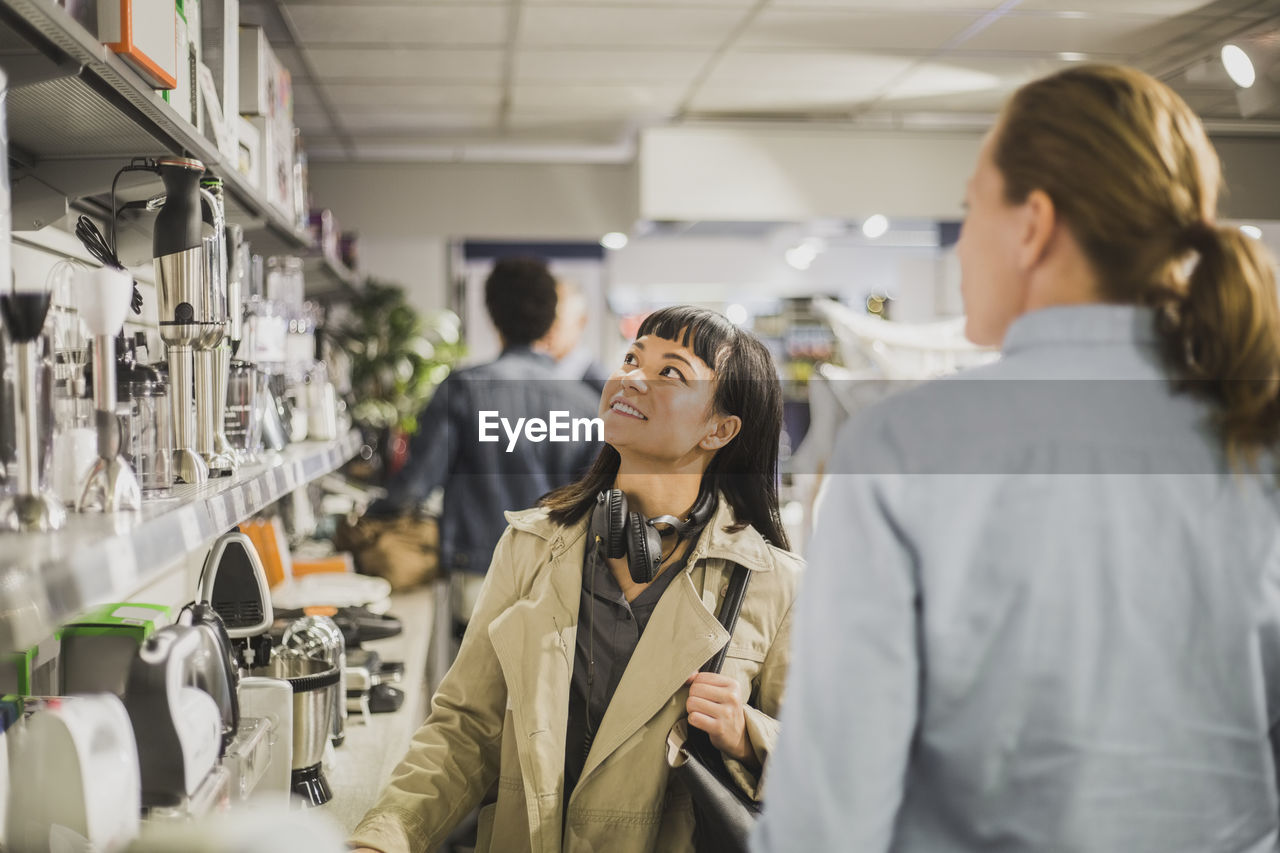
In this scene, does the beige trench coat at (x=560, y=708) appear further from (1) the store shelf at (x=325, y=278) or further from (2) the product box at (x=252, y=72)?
(1) the store shelf at (x=325, y=278)

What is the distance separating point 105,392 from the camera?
3.52 feet

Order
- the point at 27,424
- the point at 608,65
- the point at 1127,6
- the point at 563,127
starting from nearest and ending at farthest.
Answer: the point at 27,424, the point at 1127,6, the point at 608,65, the point at 563,127

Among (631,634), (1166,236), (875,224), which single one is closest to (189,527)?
(631,634)

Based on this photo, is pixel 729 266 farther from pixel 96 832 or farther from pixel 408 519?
pixel 96 832

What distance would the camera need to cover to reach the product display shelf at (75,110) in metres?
1.06

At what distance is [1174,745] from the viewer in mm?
872

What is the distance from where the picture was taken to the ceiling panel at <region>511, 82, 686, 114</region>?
194 inches

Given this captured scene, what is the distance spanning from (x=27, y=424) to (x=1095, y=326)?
971mm

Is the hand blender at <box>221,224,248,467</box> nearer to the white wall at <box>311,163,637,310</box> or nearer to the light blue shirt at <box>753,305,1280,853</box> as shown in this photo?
the light blue shirt at <box>753,305,1280,853</box>

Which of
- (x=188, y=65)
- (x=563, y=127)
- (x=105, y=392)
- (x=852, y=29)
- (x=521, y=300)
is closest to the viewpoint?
(x=105, y=392)

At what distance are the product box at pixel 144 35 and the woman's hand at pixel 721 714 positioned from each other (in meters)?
1.06

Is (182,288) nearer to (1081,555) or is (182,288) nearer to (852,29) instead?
(1081,555)

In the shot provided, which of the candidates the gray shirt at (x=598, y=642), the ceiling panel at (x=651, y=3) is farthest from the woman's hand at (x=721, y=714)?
the ceiling panel at (x=651, y=3)

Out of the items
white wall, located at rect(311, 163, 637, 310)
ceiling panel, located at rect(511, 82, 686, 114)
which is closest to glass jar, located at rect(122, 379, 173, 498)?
ceiling panel, located at rect(511, 82, 686, 114)
